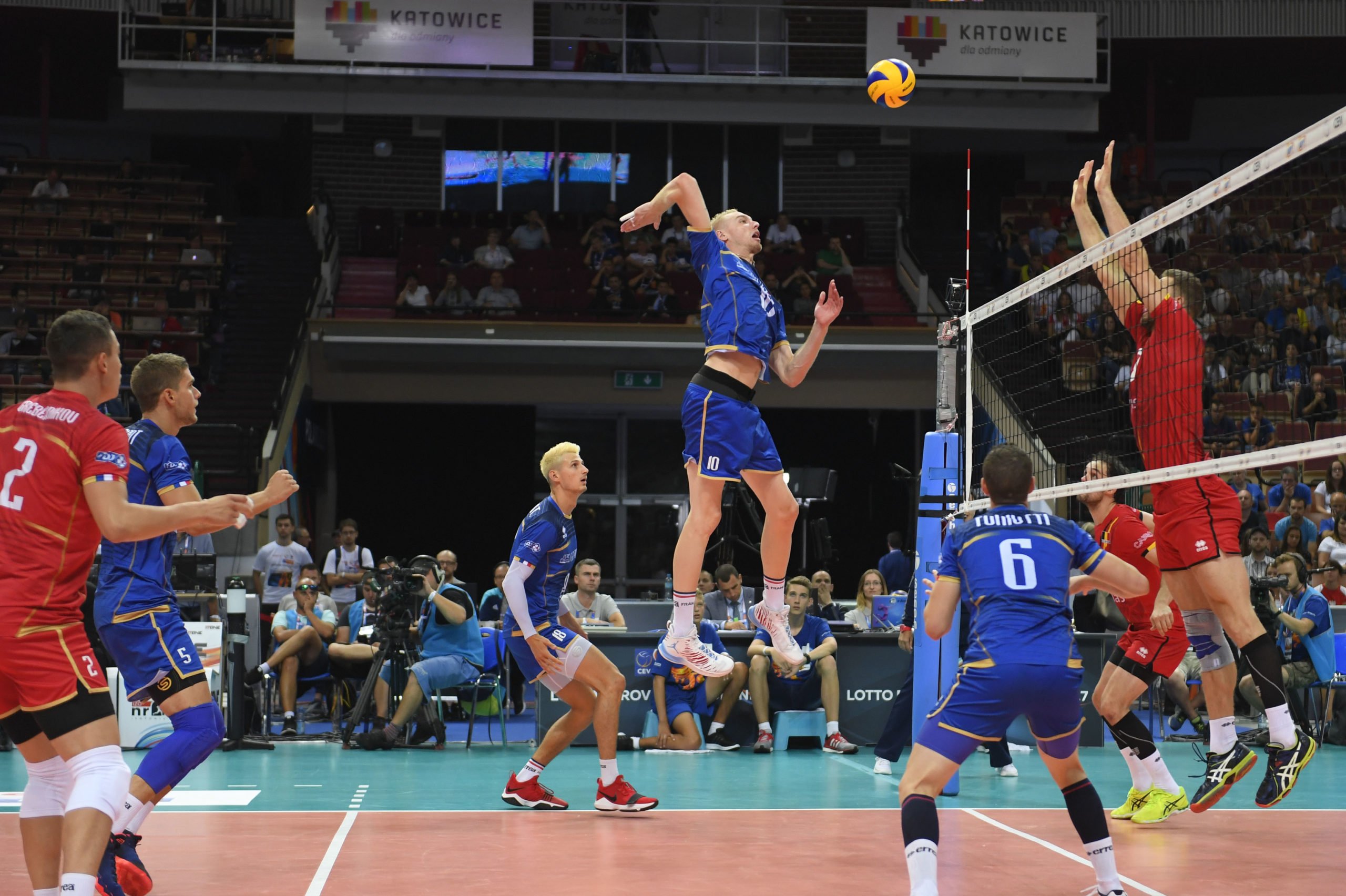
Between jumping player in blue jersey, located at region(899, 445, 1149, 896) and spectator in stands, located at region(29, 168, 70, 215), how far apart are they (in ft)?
66.8

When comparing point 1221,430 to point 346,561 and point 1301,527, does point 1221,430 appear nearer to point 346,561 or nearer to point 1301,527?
point 1301,527

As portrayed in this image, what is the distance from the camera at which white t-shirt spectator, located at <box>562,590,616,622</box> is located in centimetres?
1302

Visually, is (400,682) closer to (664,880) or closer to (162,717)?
(162,717)

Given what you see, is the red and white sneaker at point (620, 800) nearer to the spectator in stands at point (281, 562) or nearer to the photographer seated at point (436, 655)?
the photographer seated at point (436, 655)

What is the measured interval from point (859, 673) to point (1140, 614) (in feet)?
15.7

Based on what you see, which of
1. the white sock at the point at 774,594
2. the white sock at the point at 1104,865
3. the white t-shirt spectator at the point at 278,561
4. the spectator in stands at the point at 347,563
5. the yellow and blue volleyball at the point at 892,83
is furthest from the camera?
the spectator in stands at the point at 347,563

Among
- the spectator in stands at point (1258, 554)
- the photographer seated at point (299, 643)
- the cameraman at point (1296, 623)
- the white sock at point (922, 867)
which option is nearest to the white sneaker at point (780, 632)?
the white sock at point (922, 867)

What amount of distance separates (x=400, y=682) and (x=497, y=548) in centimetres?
1136

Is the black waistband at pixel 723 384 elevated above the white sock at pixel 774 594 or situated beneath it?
elevated above

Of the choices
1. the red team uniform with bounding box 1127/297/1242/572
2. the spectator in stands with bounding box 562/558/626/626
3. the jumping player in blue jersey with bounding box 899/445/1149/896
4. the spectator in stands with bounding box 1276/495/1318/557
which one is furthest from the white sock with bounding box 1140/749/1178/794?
the spectator in stands with bounding box 1276/495/1318/557

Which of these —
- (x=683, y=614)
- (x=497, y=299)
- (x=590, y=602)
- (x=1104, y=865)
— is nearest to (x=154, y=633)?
(x=683, y=614)

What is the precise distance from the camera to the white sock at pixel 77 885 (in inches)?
165

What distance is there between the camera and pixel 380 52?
824 inches

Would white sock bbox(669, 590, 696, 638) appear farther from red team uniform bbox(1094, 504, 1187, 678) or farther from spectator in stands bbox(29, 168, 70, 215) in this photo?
spectator in stands bbox(29, 168, 70, 215)
